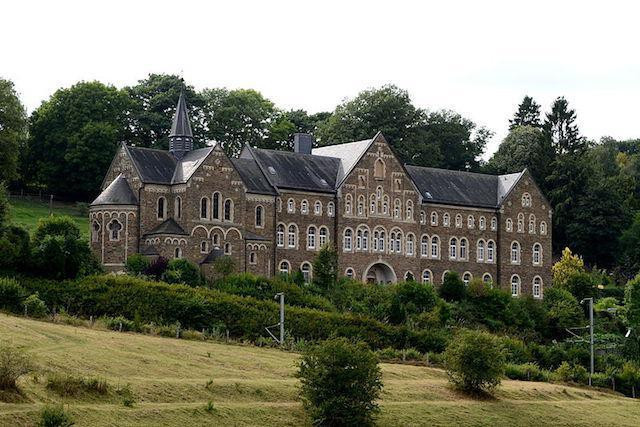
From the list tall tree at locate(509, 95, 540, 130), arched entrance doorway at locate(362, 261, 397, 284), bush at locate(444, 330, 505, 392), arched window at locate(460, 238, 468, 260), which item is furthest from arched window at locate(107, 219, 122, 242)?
tall tree at locate(509, 95, 540, 130)

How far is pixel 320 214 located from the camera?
338ft

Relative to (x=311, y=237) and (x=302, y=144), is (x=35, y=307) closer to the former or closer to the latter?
(x=311, y=237)

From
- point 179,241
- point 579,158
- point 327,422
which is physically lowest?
point 327,422

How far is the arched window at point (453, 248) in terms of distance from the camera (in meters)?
111

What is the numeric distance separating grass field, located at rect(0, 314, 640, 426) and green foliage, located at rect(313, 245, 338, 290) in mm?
19518

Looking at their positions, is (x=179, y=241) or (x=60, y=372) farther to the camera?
(x=179, y=241)

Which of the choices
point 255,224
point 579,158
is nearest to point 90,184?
point 255,224

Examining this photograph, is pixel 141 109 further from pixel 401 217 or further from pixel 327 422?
pixel 327 422

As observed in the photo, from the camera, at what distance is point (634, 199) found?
145m

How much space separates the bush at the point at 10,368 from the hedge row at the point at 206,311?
24.5 m

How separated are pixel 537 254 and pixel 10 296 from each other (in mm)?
52660

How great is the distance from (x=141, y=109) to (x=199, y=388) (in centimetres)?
6841

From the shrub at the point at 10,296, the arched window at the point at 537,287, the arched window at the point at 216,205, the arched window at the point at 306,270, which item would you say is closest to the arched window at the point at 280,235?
the arched window at the point at 306,270

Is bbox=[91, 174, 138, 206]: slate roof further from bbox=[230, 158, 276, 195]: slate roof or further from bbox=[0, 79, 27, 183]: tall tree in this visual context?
bbox=[0, 79, 27, 183]: tall tree
